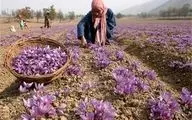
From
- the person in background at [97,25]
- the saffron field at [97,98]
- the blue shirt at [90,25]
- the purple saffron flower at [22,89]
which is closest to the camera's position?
the saffron field at [97,98]

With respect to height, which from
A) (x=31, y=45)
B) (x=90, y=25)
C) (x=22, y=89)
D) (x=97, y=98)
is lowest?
(x=97, y=98)

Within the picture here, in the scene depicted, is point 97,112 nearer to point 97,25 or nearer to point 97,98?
point 97,98

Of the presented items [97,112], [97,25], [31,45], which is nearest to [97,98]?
[97,112]

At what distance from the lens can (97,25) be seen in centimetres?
1102

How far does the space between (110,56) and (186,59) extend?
263cm

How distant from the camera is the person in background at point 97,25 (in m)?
10.7

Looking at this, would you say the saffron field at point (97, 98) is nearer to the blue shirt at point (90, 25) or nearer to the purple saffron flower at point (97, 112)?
the purple saffron flower at point (97, 112)

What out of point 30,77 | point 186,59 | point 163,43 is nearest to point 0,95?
point 30,77

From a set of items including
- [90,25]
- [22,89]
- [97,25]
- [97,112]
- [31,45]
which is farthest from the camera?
[90,25]

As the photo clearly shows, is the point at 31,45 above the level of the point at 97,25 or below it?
below

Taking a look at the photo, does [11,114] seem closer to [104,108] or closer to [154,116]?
[104,108]

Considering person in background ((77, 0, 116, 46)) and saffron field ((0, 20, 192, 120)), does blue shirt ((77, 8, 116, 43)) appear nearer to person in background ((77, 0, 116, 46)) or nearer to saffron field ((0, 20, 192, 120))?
person in background ((77, 0, 116, 46))

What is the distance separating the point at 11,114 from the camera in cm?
488

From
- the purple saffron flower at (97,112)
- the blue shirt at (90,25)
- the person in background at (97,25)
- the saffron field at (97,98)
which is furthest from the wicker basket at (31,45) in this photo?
the blue shirt at (90,25)
